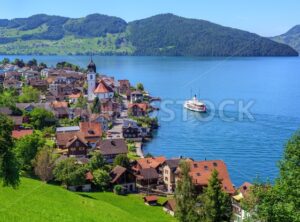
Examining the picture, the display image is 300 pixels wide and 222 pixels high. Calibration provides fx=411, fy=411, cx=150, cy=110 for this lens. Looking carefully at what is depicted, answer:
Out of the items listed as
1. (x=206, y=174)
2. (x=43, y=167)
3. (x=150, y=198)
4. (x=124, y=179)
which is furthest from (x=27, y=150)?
(x=206, y=174)

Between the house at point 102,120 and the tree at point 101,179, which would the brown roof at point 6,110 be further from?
the tree at point 101,179

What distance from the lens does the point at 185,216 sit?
64.7ft

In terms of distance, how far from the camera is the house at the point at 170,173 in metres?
29.9

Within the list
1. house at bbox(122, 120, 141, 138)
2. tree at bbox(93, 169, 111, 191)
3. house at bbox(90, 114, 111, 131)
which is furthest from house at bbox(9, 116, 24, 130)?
tree at bbox(93, 169, 111, 191)

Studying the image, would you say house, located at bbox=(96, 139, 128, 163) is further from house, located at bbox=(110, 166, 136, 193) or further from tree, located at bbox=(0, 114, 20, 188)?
tree, located at bbox=(0, 114, 20, 188)

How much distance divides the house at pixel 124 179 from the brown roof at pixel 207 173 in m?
4.36

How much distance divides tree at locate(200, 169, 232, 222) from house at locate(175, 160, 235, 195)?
6522 mm

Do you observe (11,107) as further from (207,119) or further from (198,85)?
(198,85)

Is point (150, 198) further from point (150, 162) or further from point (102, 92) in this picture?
point (102, 92)

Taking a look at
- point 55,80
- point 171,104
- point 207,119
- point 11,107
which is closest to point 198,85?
point 171,104

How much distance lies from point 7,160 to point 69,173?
1154 cm

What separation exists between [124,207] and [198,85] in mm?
73975

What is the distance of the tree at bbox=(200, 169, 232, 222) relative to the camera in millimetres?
19797

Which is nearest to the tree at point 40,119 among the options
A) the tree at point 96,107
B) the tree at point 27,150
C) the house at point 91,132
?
the house at point 91,132
